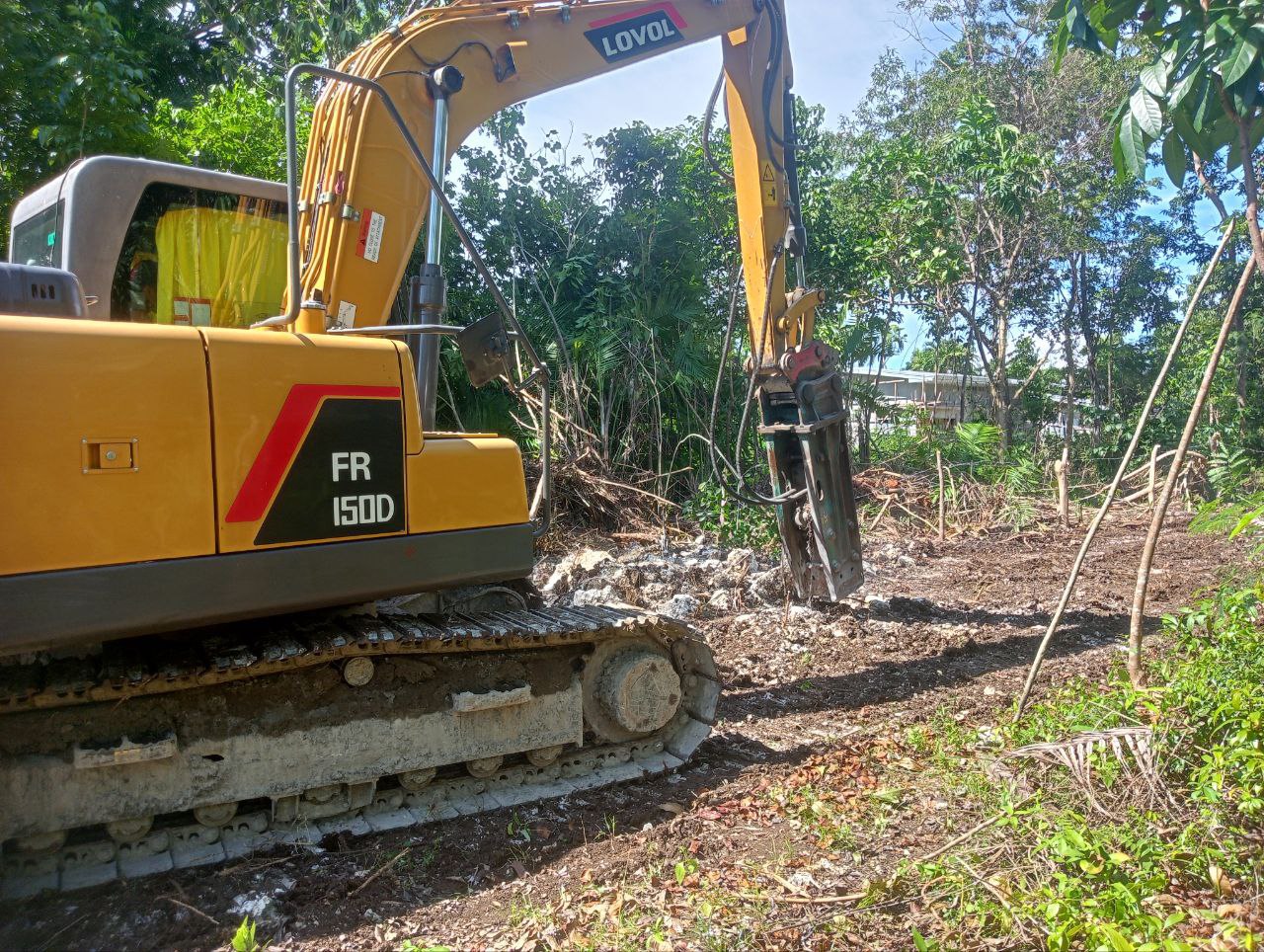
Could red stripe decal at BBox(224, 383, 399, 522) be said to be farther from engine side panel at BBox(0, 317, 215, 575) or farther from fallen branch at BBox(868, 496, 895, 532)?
fallen branch at BBox(868, 496, 895, 532)

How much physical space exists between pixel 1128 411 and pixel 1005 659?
1416 cm

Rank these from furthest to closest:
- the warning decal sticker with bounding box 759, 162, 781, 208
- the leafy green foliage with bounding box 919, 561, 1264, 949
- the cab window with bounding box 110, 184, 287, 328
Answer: the warning decal sticker with bounding box 759, 162, 781, 208
the cab window with bounding box 110, 184, 287, 328
the leafy green foliage with bounding box 919, 561, 1264, 949

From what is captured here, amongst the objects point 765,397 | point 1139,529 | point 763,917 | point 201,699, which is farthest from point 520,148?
point 763,917

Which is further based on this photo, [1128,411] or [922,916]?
[1128,411]

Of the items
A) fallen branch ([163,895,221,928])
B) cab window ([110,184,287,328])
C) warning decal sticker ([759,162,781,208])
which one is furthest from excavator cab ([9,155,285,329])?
warning decal sticker ([759,162,781,208])

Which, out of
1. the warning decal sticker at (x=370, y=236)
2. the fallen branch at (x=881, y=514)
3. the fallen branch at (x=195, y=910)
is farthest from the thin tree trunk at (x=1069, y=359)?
the fallen branch at (x=195, y=910)

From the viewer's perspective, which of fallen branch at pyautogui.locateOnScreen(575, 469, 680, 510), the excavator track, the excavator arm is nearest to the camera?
the excavator track

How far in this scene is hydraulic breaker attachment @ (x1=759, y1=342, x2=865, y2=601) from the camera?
5660 mm

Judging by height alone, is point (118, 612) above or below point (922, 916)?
above

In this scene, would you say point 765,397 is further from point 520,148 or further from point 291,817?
point 520,148

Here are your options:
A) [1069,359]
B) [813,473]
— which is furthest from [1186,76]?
[1069,359]

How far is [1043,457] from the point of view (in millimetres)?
14688

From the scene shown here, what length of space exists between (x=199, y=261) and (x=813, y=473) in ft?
11.6

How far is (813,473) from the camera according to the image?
5.64m
